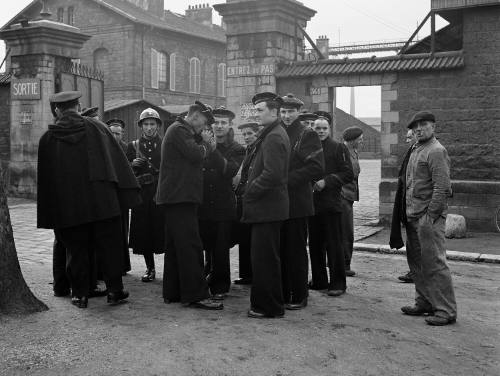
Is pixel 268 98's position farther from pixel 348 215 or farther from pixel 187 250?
pixel 348 215

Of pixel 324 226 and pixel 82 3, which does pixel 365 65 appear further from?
pixel 82 3

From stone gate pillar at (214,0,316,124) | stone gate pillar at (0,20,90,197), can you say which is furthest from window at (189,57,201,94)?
stone gate pillar at (214,0,316,124)

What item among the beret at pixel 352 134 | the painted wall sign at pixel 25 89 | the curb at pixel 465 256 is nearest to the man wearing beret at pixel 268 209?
the beret at pixel 352 134

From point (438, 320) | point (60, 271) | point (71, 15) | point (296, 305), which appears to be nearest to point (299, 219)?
point (296, 305)

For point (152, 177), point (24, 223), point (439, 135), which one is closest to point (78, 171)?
point (152, 177)

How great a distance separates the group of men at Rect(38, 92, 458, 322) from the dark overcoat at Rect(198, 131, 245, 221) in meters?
0.01

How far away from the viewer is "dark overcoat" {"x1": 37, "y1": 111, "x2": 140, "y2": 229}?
5914 millimetres

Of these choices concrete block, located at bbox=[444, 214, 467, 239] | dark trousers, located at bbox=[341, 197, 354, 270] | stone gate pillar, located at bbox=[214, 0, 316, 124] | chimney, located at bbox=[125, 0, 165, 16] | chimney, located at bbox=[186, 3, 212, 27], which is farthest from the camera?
chimney, located at bbox=[186, 3, 212, 27]

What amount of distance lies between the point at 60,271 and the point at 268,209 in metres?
2.32

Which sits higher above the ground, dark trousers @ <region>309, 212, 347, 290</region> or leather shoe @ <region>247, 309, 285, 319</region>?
dark trousers @ <region>309, 212, 347, 290</region>

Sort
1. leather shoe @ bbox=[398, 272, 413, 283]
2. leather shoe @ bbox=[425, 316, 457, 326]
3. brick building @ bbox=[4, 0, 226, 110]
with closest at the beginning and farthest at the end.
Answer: leather shoe @ bbox=[425, 316, 457, 326] → leather shoe @ bbox=[398, 272, 413, 283] → brick building @ bbox=[4, 0, 226, 110]

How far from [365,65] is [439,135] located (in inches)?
79.6

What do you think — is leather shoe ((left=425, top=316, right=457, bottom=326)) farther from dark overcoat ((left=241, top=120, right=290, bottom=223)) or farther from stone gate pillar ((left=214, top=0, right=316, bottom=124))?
stone gate pillar ((left=214, top=0, right=316, bottom=124))

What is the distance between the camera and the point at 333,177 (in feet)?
23.0
